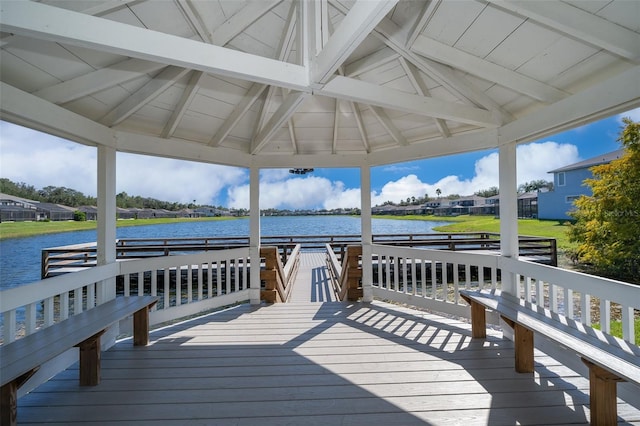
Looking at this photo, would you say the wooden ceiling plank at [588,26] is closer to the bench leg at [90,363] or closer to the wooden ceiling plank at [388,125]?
the wooden ceiling plank at [388,125]

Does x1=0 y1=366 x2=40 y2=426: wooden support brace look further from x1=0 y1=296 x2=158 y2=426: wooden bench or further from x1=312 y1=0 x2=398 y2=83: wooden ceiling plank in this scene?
x1=312 y1=0 x2=398 y2=83: wooden ceiling plank

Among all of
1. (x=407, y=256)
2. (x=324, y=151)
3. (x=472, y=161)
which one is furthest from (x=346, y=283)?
(x=472, y=161)

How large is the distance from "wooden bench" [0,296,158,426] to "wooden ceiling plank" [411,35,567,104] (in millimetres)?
3548

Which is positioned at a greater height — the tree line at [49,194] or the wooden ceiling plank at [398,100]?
the wooden ceiling plank at [398,100]

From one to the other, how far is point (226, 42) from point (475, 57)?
2.22m

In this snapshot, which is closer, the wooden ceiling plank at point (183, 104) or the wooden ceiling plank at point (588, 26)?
the wooden ceiling plank at point (588, 26)

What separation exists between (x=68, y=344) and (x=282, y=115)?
250cm

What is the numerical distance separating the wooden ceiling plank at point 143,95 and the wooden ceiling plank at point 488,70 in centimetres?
232

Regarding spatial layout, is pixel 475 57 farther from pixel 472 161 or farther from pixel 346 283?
pixel 472 161

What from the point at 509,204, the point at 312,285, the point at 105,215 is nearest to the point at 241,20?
the point at 105,215

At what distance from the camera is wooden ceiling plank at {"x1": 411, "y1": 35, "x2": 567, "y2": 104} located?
2508 millimetres

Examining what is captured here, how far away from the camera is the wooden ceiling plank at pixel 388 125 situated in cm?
388

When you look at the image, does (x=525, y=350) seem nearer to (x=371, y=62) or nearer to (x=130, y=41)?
(x=371, y=62)

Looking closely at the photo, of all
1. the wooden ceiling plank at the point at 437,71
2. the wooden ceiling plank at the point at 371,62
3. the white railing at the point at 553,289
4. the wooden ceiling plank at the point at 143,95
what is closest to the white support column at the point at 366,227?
the white railing at the point at 553,289
